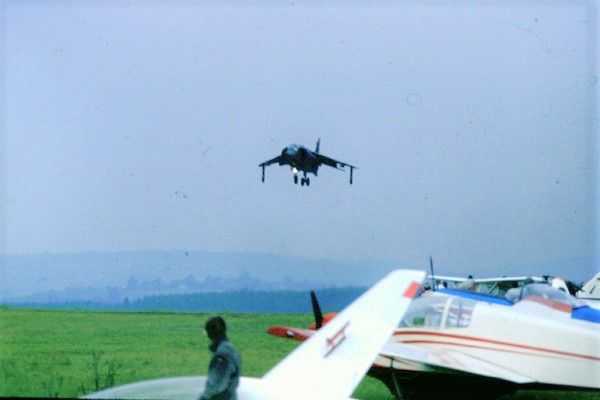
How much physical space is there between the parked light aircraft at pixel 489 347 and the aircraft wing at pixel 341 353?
130 centimetres

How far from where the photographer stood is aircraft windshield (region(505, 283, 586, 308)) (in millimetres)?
5801

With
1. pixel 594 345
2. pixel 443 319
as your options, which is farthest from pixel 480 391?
pixel 594 345

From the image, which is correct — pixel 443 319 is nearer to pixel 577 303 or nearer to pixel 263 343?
pixel 577 303

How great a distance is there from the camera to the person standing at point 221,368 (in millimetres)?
3281

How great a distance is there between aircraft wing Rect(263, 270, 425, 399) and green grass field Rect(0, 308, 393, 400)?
2.70m

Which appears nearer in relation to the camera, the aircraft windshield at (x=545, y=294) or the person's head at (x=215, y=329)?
the person's head at (x=215, y=329)

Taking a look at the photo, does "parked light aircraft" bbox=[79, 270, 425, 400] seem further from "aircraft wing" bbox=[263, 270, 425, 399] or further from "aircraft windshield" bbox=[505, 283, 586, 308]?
"aircraft windshield" bbox=[505, 283, 586, 308]

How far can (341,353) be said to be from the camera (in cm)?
370

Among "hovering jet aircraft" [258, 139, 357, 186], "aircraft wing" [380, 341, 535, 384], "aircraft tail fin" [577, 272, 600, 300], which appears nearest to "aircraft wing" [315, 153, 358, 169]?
"hovering jet aircraft" [258, 139, 357, 186]

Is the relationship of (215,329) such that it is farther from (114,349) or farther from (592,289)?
(592,289)

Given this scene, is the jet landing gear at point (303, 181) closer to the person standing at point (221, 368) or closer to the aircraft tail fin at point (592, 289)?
the person standing at point (221, 368)

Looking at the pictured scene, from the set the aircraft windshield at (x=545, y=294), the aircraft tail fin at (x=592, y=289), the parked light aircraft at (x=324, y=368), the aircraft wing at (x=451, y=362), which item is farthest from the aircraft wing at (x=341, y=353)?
the aircraft tail fin at (x=592, y=289)

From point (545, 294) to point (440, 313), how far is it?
106cm

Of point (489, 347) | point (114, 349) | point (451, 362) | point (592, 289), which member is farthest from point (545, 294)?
point (592, 289)
